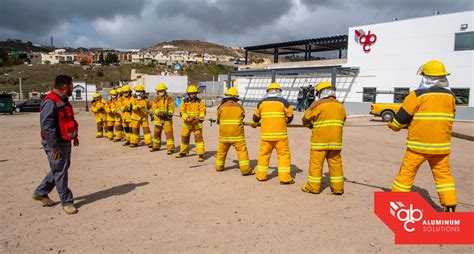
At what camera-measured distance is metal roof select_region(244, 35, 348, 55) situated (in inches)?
1146

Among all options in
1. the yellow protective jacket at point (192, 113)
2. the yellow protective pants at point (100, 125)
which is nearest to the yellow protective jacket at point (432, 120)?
the yellow protective jacket at point (192, 113)

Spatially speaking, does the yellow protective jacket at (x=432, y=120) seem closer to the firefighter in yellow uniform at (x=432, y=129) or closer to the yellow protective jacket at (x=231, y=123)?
the firefighter in yellow uniform at (x=432, y=129)

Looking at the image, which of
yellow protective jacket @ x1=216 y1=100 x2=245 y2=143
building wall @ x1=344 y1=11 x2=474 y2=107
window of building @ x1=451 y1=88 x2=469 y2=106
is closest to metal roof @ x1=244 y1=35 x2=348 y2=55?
building wall @ x1=344 y1=11 x2=474 y2=107

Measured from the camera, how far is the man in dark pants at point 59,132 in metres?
4.22

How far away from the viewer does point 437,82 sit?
4.16 meters

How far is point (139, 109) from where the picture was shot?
31.0 ft

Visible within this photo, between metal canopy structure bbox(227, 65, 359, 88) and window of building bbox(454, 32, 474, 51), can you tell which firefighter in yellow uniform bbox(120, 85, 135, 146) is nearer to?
metal canopy structure bbox(227, 65, 359, 88)

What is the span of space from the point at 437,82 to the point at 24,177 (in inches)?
290

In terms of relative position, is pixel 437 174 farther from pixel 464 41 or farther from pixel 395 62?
pixel 395 62

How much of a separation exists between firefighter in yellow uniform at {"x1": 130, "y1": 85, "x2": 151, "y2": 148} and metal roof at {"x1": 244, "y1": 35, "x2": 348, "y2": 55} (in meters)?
22.7

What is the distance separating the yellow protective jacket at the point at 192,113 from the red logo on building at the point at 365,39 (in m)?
18.4

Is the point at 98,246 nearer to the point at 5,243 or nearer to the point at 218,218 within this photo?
the point at 5,243

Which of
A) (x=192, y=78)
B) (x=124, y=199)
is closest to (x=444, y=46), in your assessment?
(x=124, y=199)

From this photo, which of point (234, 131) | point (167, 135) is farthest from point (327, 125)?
point (167, 135)
